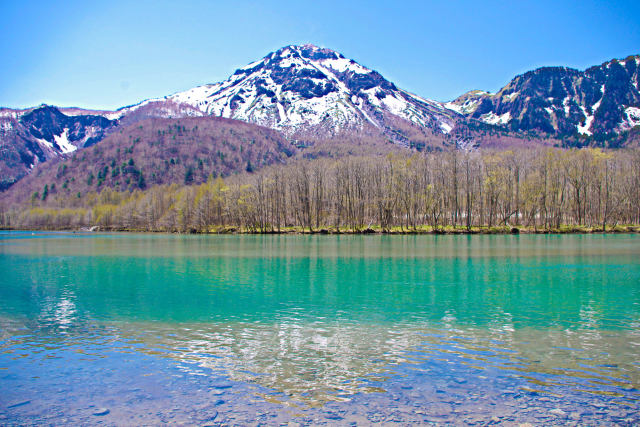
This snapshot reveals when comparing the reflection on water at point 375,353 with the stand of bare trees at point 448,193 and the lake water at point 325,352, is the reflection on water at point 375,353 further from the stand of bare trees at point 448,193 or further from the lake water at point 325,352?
the stand of bare trees at point 448,193

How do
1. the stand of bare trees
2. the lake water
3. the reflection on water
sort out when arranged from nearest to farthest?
the lake water < the reflection on water < the stand of bare trees

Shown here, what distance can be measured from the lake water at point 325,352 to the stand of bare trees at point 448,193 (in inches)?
2905

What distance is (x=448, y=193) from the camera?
102 meters

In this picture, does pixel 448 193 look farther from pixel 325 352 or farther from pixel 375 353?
pixel 325 352

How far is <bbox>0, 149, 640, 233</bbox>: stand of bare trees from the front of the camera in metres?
97.6

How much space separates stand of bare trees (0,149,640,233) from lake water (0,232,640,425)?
7379cm

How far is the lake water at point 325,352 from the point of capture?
9.28 meters

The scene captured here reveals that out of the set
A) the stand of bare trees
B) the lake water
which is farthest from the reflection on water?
the stand of bare trees

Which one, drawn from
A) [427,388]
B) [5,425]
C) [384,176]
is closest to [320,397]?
[427,388]

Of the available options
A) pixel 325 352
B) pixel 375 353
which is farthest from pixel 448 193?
pixel 325 352

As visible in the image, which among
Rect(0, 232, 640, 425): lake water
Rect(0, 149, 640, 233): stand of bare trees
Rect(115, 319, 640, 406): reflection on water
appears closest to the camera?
Rect(0, 232, 640, 425): lake water

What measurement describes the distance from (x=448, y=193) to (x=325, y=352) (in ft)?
310

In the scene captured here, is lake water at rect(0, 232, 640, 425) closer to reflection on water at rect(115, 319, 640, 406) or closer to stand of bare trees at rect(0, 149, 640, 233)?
reflection on water at rect(115, 319, 640, 406)

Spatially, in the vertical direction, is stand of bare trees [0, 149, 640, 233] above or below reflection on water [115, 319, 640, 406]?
above
